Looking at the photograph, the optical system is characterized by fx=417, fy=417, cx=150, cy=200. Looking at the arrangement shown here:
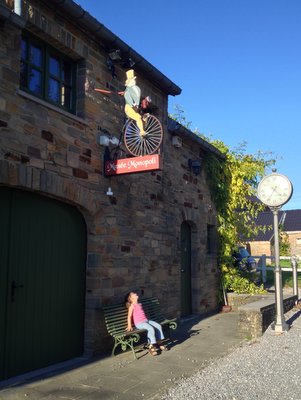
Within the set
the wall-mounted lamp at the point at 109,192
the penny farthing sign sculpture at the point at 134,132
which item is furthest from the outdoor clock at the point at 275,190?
the wall-mounted lamp at the point at 109,192

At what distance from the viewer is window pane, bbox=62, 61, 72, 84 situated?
6.59 meters

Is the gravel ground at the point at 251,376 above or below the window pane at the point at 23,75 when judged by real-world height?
below

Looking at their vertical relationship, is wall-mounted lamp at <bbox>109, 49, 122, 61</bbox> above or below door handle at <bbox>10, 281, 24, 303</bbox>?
above

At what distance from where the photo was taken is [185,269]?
33.2ft

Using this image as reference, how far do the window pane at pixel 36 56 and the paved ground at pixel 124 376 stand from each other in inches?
168

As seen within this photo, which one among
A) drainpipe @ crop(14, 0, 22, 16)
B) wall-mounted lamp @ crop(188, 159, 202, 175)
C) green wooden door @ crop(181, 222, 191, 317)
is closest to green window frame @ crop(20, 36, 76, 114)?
drainpipe @ crop(14, 0, 22, 16)

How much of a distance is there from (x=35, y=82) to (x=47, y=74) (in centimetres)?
27

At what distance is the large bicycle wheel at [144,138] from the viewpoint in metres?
6.87

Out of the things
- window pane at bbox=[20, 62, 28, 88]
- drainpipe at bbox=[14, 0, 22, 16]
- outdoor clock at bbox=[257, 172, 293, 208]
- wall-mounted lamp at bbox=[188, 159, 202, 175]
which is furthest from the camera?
wall-mounted lamp at bbox=[188, 159, 202, 175]

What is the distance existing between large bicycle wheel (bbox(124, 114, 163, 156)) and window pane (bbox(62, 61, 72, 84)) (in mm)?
1182

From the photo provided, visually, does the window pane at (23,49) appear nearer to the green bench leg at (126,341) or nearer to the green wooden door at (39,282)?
the green wooden door at (39,282)

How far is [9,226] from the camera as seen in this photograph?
17.5 feet

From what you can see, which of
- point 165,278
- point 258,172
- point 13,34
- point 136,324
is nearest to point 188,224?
point 165,278

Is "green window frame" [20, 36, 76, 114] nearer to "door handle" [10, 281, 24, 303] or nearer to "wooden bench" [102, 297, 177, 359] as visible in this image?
"door handle" [10, 281, 24, 303]
